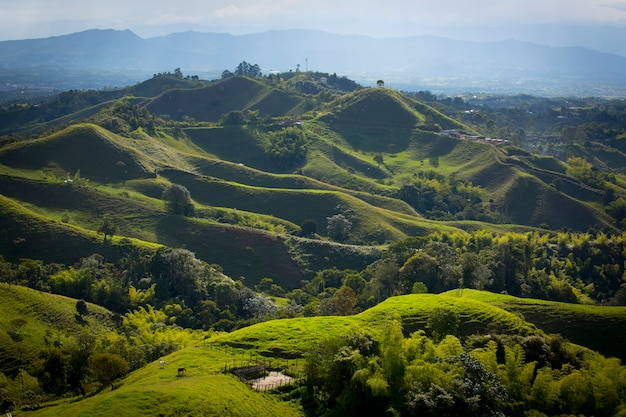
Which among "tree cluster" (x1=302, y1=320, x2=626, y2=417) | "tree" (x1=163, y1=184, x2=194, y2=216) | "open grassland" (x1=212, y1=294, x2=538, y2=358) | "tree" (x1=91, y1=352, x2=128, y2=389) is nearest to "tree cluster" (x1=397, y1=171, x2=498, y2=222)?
"tree" (x1=163, y1=184, x2=194, y2=216)

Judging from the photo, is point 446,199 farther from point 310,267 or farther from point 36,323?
point 36,323

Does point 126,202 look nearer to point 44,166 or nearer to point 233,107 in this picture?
point 44,166

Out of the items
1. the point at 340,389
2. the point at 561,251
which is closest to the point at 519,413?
the point at 340,389

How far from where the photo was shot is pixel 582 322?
42.7 metres

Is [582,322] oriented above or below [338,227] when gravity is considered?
above

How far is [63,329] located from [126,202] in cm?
4254

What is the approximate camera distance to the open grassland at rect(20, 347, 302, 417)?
84.1 feet

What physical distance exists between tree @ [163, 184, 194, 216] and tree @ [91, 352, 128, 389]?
53.5 meters

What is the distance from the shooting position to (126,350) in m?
40.9

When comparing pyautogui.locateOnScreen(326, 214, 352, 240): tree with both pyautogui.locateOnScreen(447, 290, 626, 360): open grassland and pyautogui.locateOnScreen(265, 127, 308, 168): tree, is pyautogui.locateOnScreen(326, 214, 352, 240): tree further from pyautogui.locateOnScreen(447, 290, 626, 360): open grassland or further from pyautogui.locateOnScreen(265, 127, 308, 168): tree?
pyautogui.locateOnScreen(447, 290, 626, 360): open grassland

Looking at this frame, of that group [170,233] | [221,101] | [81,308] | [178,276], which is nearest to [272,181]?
[170,233]

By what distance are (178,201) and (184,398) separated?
64.3m

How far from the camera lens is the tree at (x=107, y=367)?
3531cm

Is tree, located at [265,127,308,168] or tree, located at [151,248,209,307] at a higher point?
tree, located at [265,127,308,168]
